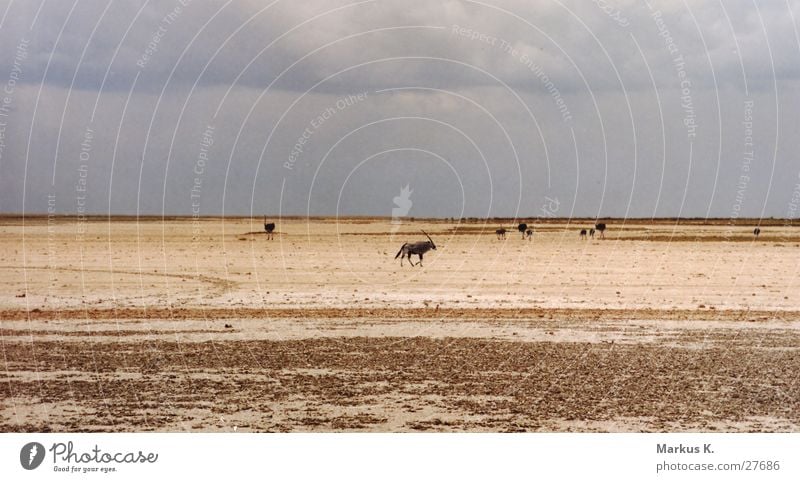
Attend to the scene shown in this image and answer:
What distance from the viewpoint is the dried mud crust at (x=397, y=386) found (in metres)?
14.4

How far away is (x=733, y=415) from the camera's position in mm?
14789

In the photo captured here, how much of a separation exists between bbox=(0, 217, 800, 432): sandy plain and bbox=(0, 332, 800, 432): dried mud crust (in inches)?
2.2

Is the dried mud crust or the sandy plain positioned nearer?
the dried mud crust

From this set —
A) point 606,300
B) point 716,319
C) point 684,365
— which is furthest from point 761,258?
point 684,365

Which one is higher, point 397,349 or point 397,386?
point 397,349

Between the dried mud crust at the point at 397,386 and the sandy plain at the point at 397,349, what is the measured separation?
57 mm

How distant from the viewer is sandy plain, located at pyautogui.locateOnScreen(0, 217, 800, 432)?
14.8m

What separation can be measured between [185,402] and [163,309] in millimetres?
12574

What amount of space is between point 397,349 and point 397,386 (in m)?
3.76

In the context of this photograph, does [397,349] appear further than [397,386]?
Yes

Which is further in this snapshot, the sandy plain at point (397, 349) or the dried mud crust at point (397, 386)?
the sandy plain at point (397, 349)

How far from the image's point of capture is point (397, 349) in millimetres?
20531
